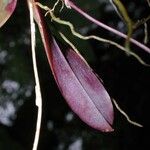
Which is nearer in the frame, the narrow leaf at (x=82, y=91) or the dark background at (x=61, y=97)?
the narrow leaf at (x=82, y=91)

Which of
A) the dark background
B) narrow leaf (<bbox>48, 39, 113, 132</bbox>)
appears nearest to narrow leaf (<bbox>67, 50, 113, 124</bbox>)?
narrow leaf (<bbox>48, 39, 113, 132</bbox>)

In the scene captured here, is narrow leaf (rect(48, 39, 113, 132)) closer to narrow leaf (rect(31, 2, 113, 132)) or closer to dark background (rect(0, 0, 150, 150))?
narrow leaf (rect(31, 2, 113, 132))

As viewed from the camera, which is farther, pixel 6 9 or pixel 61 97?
pixel 61 97

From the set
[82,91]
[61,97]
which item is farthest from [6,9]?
[61,97]

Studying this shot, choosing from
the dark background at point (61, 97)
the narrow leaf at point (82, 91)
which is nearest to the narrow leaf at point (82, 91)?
the narrow leaf at point (82, 91)

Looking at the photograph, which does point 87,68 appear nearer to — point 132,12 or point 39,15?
point 39,15

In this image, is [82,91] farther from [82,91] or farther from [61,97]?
[61,97]

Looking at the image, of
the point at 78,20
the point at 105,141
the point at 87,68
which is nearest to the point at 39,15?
the point at 87,68

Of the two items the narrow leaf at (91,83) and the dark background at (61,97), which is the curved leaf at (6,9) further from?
the dark background at (61,97)
